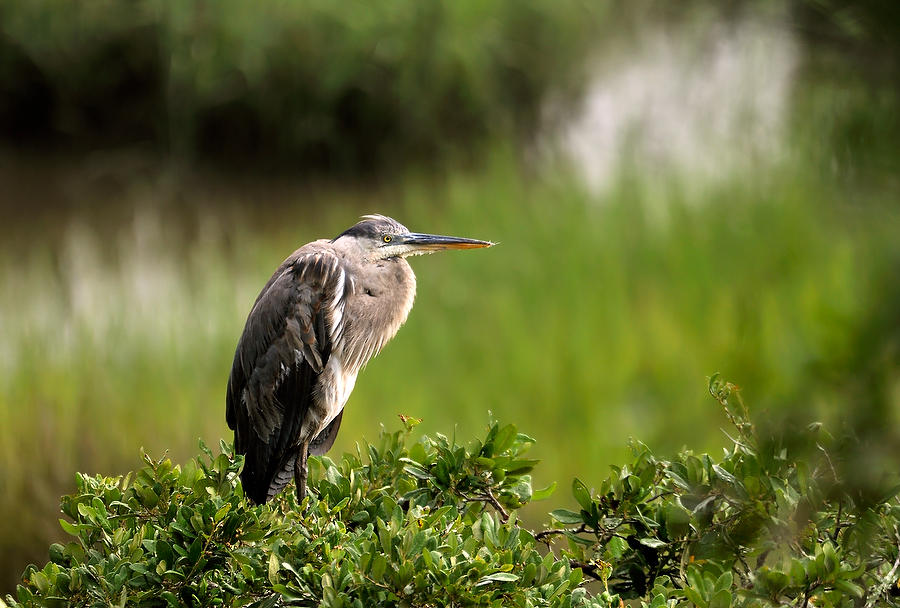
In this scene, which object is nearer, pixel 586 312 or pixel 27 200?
pixel 586 312

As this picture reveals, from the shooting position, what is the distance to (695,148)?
5812 mm

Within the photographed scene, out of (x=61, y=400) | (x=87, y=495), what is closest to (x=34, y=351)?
(x=61, y=400)

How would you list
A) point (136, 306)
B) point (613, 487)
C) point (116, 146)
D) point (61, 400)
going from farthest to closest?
1. point (116, 146)
2. point (136, 306)
3. point (61, 400)
4. point (613, 487)

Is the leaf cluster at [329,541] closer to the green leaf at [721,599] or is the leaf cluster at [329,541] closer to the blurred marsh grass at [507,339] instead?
the green leaf at [721,599]

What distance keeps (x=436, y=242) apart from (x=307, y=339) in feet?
1.40

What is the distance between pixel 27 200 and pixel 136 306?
2176mm

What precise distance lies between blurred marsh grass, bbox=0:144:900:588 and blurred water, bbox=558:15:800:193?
0.26 metres

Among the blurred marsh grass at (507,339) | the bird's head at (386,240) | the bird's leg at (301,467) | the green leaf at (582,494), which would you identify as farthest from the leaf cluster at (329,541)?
the blurred marsh grass at (507,339)

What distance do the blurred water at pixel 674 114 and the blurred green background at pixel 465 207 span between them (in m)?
0.03

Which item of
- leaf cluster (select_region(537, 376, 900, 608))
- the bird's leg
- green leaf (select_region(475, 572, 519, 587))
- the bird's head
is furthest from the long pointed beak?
green leaf (select_region(475, 572, 519, 587))

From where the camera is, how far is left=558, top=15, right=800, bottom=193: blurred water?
532 cm

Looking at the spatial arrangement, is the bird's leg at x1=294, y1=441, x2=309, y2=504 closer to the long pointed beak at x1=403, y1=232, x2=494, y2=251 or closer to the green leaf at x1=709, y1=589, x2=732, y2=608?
the long pointed beak at x1=403, y1=232, x2=494, y2=251

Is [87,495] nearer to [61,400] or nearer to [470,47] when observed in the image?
[61,400]

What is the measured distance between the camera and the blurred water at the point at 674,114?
532 centimetres
